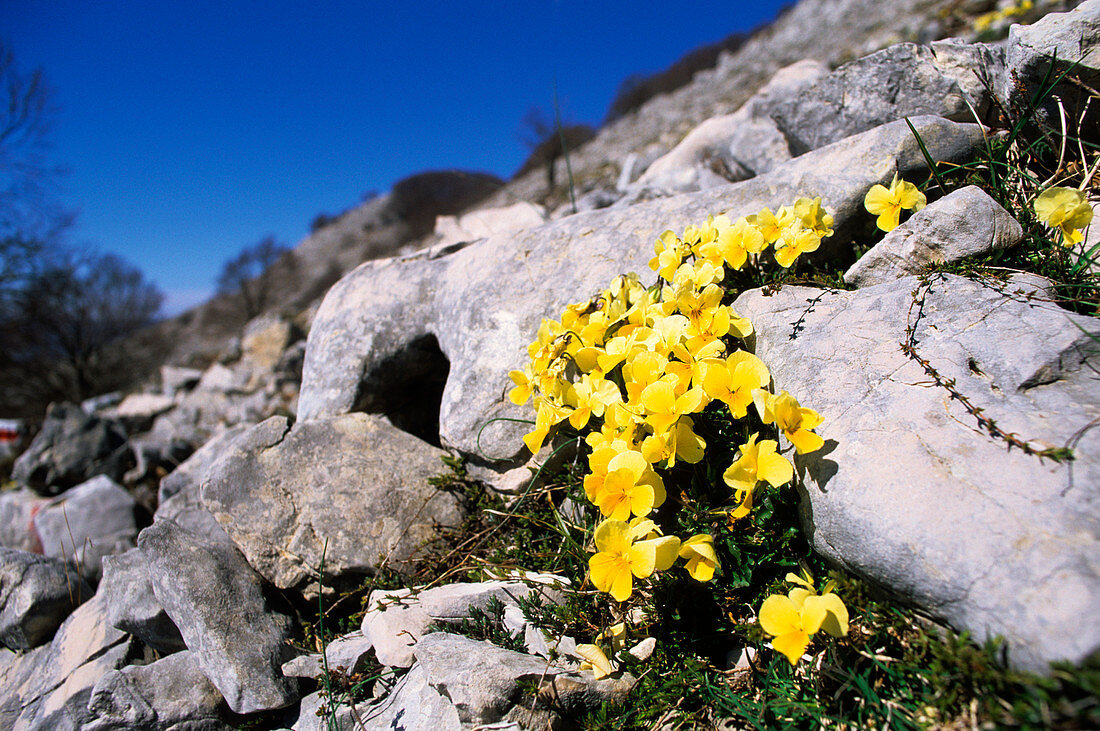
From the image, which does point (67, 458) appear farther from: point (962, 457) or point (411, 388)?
point (962, 457)

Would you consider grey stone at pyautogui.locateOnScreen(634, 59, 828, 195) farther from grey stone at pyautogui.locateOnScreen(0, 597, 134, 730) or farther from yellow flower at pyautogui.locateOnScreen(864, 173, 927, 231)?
grey stone at pyautogui.locateOnScreen(0, 597, 134, 730)

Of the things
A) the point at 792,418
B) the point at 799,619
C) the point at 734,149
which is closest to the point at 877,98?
the point at 734,149

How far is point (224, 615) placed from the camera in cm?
248

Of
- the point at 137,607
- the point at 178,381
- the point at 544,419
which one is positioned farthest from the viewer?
the point at 178,381

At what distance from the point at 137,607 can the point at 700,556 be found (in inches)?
108

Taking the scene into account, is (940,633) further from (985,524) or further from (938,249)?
(938,249)

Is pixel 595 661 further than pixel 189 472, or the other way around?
pixel 189 472

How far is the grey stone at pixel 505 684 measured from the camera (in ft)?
5.75

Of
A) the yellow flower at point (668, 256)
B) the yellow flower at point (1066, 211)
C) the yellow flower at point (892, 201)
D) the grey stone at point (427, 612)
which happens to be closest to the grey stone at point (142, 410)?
the grey stone at point (427, 612)

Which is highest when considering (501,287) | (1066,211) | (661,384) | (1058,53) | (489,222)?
(489,222)

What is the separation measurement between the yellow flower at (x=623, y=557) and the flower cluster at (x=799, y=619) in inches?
12.7

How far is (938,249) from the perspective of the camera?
2.16 metres

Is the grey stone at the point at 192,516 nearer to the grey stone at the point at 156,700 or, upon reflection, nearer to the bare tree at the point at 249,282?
the grey stone at the point at 156,700

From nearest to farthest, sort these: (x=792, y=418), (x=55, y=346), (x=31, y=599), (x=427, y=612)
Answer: (x=792, y=418)
(x=427, y=612)
(x=31, y=599)
(x=55, y=346)
